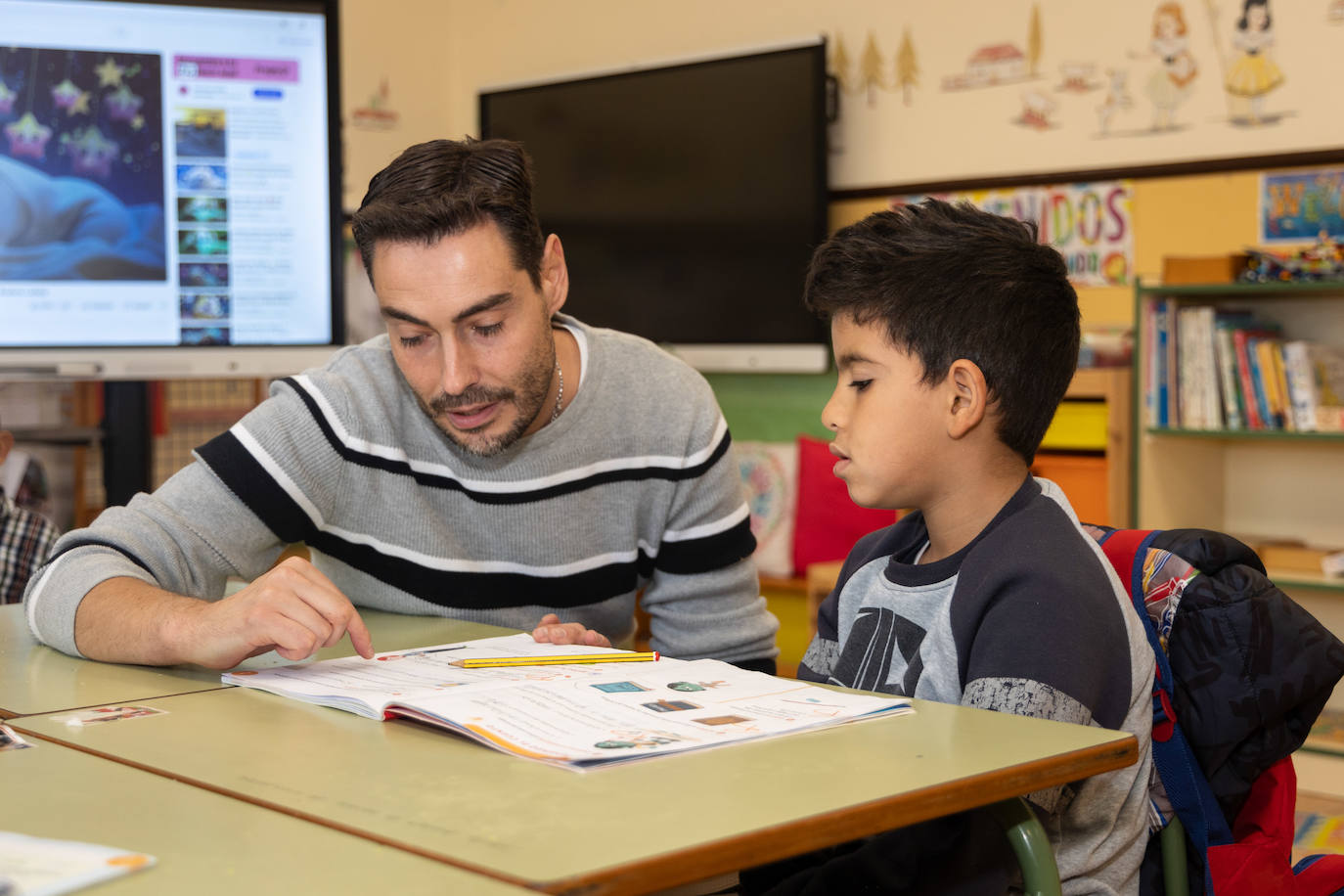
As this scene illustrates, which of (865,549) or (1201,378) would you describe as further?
(1201,378)

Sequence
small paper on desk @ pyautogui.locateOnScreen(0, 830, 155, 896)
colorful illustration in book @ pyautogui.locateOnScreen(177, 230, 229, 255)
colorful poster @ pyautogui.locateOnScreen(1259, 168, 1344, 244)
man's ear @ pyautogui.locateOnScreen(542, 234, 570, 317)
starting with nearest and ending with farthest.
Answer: small paper on desk @ pyautogui.locateOnScreen(0, 830, 155, 896) < man's ear @ pyautogui.locateOnScreen(542, 234, 570, 317) < colorful illustration in book @ pyautogui.locateOnScreen(177, 230, 229, 255) < colorful poster @ pyautogui.locateOnScreen(1259, 168, 1344, 244)

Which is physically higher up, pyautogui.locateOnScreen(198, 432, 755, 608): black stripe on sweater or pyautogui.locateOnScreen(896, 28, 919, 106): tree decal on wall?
pyautogui.locateOnScreen(896, 28, 919, 106): tree decal on wall

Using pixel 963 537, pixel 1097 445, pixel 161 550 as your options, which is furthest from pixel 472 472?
pixel 1097 445

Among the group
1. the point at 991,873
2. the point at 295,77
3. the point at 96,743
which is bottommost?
the point at 991,873

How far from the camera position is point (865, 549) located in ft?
4.50

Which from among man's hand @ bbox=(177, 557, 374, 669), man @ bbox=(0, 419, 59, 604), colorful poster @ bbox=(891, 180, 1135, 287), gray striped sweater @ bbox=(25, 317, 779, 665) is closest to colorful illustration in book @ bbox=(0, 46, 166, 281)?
man @ bbox=(0, 419, 59, 604)

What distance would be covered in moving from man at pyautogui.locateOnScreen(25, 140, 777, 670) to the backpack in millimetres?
522

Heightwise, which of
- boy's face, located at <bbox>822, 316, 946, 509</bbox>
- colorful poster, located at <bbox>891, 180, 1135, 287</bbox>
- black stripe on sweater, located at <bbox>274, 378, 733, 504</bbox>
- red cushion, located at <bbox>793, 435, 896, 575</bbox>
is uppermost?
colorful poster, located at <bbox>891, 180, 1135, 287</bbox>

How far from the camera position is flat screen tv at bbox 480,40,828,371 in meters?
3.95

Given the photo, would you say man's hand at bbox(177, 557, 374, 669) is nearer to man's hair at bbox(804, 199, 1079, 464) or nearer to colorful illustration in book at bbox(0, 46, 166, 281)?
man's hair at bbox(804, 199, 1079, 464)

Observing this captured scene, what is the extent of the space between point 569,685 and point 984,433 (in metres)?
0.50

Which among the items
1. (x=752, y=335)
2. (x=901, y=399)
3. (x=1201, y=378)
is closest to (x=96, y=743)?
(x=901, y=399)

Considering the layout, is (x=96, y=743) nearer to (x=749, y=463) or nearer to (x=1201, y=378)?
(x=1201, y=378)

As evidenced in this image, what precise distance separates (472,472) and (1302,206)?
2474 millimetres
